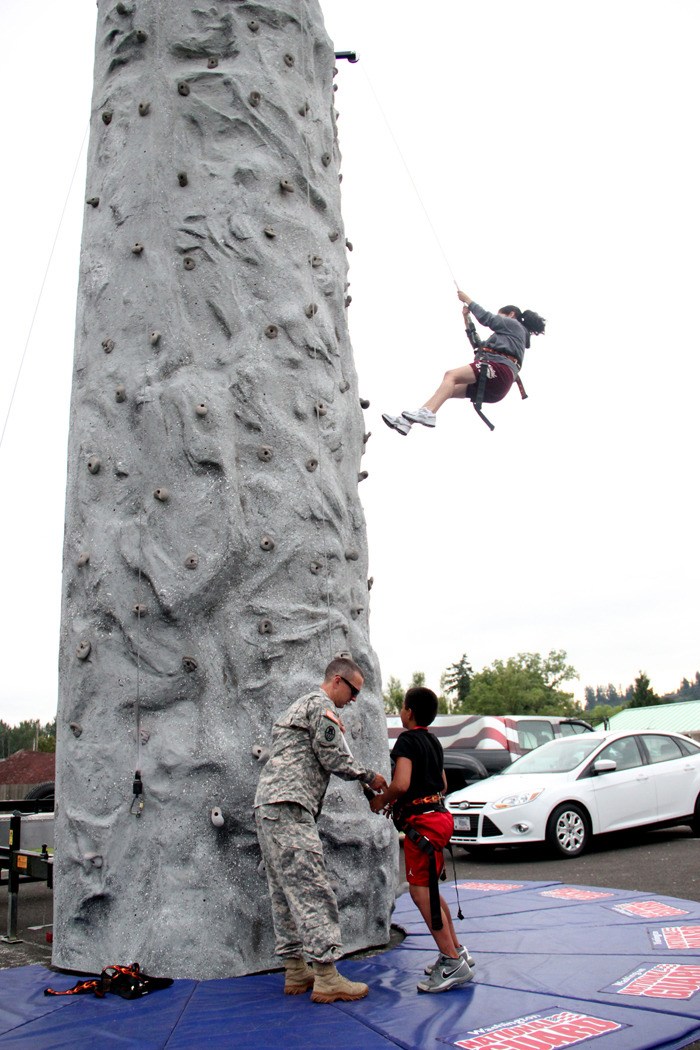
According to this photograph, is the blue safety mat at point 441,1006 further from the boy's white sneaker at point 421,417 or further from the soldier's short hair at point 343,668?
the boy's white sneaker at point 421,417

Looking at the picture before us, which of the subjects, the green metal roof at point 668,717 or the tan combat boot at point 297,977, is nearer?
the tan combat boot at point 297,977

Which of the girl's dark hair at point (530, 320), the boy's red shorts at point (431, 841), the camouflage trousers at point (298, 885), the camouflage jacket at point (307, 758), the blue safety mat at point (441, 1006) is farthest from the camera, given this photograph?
the girl's dark hair at point (530, 320)

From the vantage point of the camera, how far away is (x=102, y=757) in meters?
5.68

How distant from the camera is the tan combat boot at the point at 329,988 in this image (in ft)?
15.0

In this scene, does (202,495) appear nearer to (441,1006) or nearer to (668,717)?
(441,1006)

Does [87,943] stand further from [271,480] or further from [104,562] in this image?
[271,480]

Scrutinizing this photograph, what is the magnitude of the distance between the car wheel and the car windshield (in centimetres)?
53

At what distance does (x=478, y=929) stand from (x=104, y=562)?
11.5 ft

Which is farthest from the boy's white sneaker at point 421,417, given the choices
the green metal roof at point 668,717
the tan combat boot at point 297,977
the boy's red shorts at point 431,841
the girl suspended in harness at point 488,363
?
the green metal roof at point 668,717

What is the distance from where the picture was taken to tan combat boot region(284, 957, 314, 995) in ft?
15.6

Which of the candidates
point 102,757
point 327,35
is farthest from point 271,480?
point 327,35

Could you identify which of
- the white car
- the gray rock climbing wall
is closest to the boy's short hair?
the gray rock climbing wall

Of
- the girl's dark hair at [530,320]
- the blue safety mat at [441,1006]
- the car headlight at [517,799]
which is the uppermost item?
the girl's dark hair at [530,320]

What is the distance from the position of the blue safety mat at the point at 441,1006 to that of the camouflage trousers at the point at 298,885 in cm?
28
